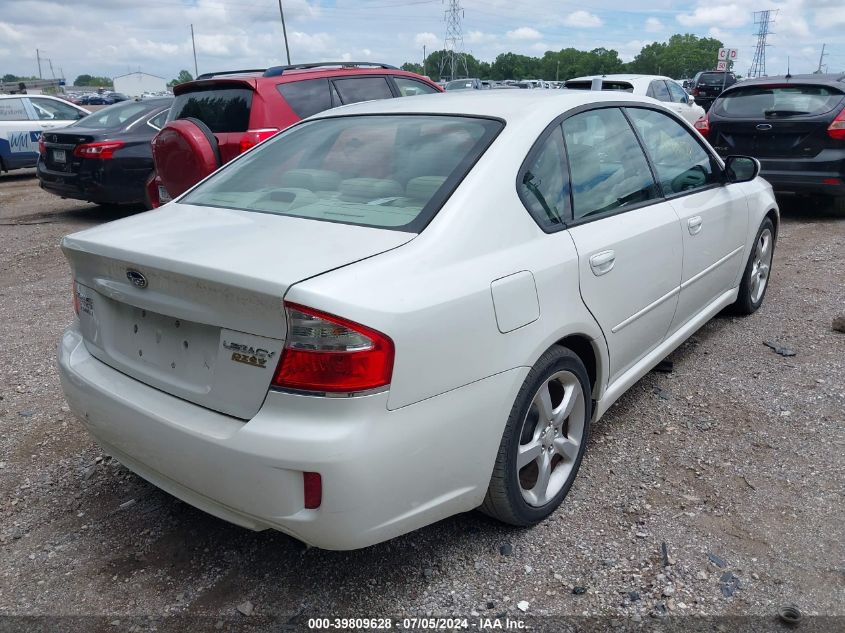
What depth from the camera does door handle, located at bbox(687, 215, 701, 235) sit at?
11.9ft

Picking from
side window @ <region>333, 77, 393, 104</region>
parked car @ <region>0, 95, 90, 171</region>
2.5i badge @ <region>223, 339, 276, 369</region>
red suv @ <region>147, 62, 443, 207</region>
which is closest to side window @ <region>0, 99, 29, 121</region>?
parked car @ <region>0, 95, 90, 171</region>

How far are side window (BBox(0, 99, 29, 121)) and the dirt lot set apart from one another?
36.1 feet

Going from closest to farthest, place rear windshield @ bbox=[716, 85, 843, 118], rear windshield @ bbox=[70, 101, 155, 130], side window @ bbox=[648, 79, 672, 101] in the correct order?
1. rear windshield @ bbox=[716, 85, 843, 118]
2. rear windshield @ bbox=[70, 101, 155, 130]
3. side window @ bbox=[648, 79, 672, 101]

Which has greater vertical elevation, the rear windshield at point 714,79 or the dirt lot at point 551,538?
the rear windshield at point 714,79

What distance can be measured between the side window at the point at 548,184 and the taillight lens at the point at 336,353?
0.95 m

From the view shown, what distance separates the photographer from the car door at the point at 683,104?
40.4 ft

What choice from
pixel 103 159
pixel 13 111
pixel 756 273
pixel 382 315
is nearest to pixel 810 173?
pixel 756 273

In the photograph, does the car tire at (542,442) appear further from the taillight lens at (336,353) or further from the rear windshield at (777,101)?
the rear windshield at (777,101)

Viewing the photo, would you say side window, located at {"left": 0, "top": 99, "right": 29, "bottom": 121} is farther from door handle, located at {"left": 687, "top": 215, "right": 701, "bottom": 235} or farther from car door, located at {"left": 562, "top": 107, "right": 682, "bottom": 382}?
door handle, located at {"left": 687, "top": 215, "right": 701, "bottom": 235}

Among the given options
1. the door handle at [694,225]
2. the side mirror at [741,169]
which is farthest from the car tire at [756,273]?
the door handle at [694,225]

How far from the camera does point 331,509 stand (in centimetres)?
201

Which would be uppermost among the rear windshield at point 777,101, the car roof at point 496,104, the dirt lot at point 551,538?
the car roof at point 496,104

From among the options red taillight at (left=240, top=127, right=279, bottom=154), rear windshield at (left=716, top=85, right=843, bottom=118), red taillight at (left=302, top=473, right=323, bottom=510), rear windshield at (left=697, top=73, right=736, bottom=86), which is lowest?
red taillight at (left=302, top=473, right=323, bottom=510)

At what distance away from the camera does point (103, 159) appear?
8.58m
